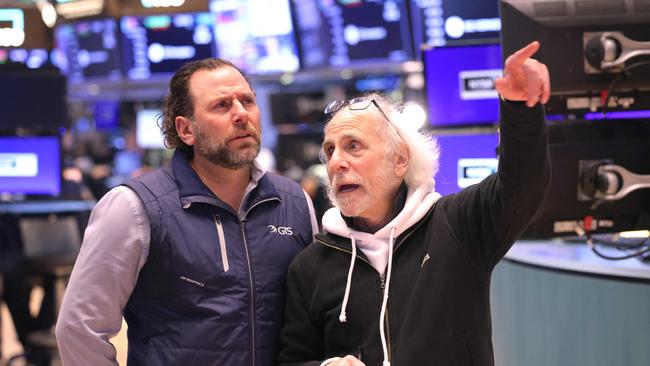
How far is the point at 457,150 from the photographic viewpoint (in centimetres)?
493

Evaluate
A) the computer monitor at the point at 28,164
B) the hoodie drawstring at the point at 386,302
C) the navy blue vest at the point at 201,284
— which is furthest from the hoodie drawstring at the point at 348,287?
the computer monitor at the point at 28,164

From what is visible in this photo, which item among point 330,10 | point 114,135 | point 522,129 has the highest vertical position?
point 330,10

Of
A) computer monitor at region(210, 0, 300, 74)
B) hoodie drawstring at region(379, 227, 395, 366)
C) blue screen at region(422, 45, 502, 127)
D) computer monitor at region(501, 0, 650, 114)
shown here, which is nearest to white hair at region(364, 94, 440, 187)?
hoodie drawstring at region(379, 227, 395, 366)

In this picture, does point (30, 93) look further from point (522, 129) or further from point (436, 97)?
point (522, 129)

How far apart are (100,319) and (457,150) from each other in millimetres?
2493

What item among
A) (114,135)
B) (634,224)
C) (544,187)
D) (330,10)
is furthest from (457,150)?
(114,135)

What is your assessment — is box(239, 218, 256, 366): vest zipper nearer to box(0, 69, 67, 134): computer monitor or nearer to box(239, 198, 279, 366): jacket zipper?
box(239, 198, 279, 366): jacket zipper

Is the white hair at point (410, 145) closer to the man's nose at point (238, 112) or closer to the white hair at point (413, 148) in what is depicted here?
the white hair at point (413, 148)

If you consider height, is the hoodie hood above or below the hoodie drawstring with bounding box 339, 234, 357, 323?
above

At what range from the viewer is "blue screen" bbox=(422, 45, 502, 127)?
5.07m

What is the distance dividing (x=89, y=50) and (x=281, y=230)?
652 centimetres

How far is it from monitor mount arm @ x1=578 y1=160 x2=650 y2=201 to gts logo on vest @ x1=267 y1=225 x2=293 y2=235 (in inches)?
45.6

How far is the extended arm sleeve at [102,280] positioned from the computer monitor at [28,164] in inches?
168

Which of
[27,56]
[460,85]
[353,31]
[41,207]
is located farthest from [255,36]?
[460,85]
